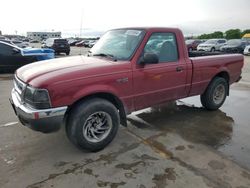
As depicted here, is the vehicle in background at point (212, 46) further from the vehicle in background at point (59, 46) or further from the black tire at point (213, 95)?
the black tire at point (213, 95)

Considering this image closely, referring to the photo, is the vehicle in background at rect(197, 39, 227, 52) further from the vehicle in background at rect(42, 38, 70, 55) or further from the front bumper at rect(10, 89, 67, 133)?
the front bumper at rect(10, 89, 67, 133)

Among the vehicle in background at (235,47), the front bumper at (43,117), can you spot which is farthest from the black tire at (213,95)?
the vehicle in background at (235,47)

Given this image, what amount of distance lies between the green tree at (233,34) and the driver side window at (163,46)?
55.5 metres

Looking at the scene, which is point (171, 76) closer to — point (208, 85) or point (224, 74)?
point (208, 85)

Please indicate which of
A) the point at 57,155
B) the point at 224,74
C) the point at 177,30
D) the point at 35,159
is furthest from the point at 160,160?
the point at 224,74

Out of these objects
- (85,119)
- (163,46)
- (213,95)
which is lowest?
(213,95)

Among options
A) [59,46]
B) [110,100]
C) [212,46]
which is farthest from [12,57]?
[212,46]

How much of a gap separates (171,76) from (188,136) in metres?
1.14

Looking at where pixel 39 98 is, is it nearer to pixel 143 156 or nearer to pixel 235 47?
pixel 143 156

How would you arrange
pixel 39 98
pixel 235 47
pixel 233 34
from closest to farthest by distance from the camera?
pixel 39 98
pixel 235 47
pixel 233 34

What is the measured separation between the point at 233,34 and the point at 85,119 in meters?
59.5

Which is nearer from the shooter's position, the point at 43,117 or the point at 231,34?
the point at 43,117

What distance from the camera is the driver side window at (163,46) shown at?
461 centimetres

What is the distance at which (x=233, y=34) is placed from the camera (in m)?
56.4
